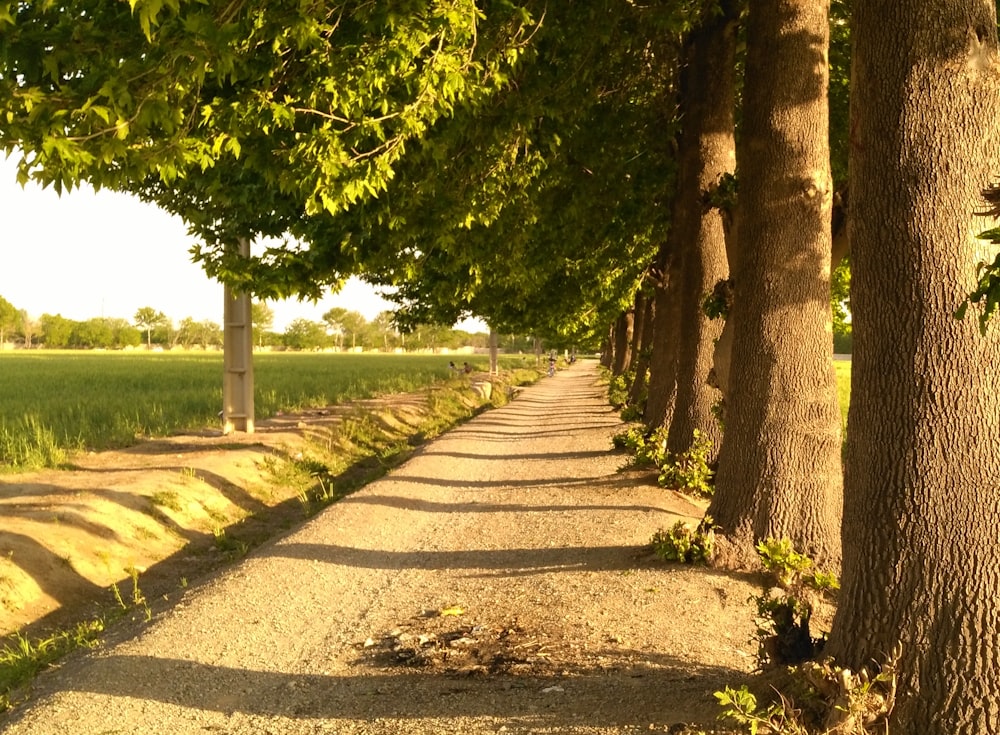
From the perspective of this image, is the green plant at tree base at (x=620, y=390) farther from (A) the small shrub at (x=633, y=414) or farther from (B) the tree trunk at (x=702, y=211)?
(B) the tree trunk at (x=702, y=211)

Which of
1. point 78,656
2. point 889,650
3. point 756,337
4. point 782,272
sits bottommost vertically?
point 78,656

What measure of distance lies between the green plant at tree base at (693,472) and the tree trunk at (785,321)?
317 centimetres

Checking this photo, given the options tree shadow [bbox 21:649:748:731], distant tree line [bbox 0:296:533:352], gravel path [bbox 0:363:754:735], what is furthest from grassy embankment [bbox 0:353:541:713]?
distant tree line [bbox 0:296:533:352]

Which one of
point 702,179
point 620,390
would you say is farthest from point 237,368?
point 620,390

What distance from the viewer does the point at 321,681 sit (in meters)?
5.23

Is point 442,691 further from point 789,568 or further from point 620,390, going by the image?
point 620,390

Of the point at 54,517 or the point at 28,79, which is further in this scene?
the point at 54,517

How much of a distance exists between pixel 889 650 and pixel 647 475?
778cm

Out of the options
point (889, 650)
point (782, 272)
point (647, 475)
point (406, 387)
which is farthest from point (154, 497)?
point (406, 387)

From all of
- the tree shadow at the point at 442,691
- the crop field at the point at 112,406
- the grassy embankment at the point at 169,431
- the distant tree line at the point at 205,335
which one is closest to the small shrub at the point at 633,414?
the grassy embankment at the point at 169,431

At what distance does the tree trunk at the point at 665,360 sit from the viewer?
45.9 feet

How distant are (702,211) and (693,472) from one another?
3.52 metres

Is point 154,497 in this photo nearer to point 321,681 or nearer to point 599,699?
point 321,681

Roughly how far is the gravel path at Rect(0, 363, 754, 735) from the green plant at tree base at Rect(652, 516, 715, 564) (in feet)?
0.65
